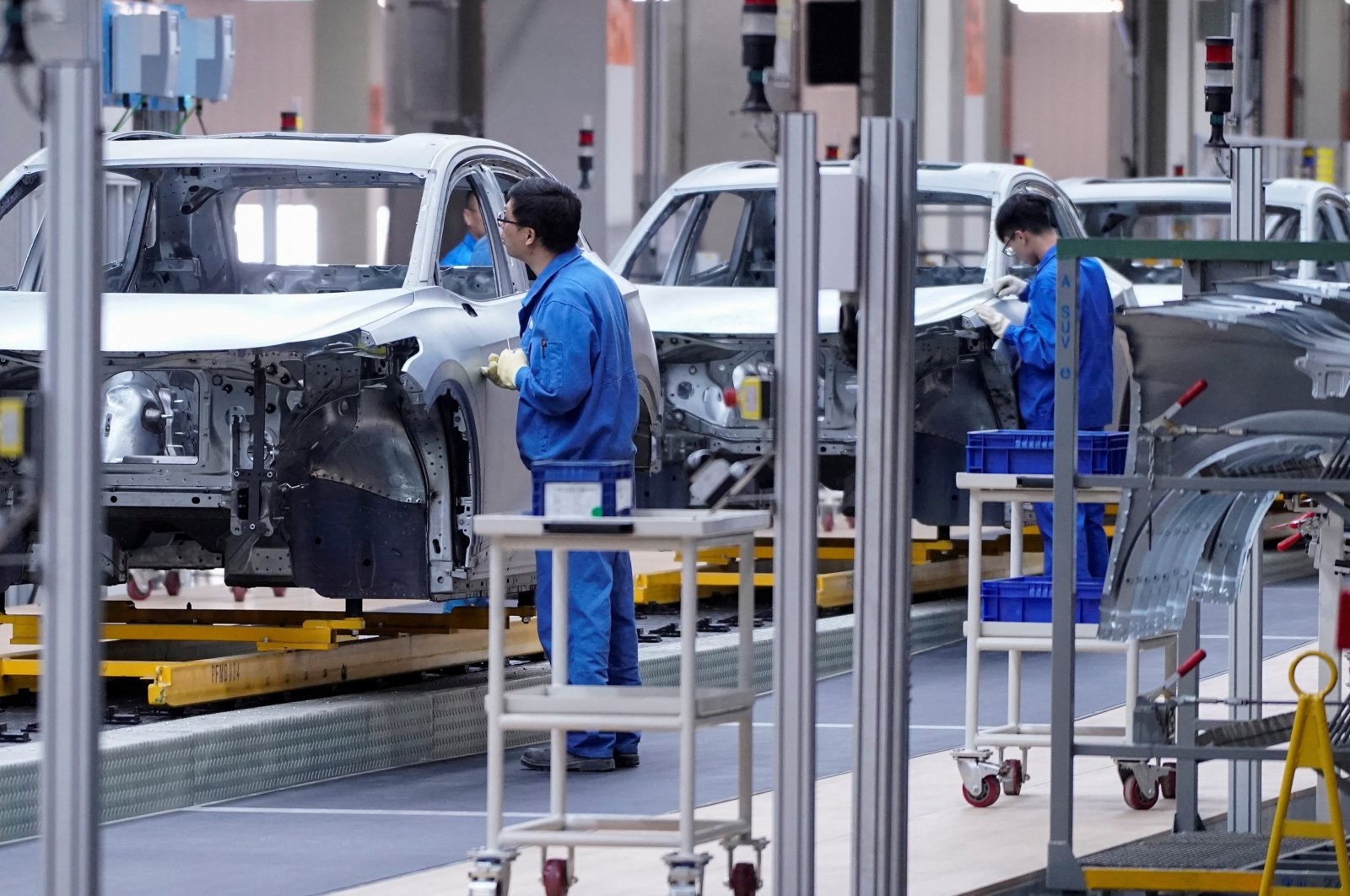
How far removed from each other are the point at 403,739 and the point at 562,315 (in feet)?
6.39

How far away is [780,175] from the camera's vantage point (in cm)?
467

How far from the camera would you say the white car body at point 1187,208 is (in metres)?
13.1

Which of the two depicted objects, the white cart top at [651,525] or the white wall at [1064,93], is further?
the white wall at [1064,93]

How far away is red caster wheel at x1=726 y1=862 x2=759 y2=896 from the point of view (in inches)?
205

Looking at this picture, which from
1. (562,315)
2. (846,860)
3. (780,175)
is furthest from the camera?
Result: (562,315)

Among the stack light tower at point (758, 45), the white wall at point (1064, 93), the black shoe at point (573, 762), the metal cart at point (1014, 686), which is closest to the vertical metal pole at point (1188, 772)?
the metal cart at point (1014, 686)

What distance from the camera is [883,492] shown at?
15.7 ft

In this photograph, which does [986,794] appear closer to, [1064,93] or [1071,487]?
[1071,487]

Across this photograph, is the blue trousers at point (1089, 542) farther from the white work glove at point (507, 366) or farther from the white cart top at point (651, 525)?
the white cart top at point (651, 525)

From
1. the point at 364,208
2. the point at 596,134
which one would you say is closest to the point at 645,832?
the point at 364,208

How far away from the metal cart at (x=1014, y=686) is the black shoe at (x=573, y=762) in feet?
3.71

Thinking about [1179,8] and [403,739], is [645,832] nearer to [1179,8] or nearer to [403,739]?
[403,739]

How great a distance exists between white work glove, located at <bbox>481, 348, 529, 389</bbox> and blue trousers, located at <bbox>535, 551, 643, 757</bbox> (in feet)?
1.69

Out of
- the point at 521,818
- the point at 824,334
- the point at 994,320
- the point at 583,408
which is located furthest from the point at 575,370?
the point at 994,320
